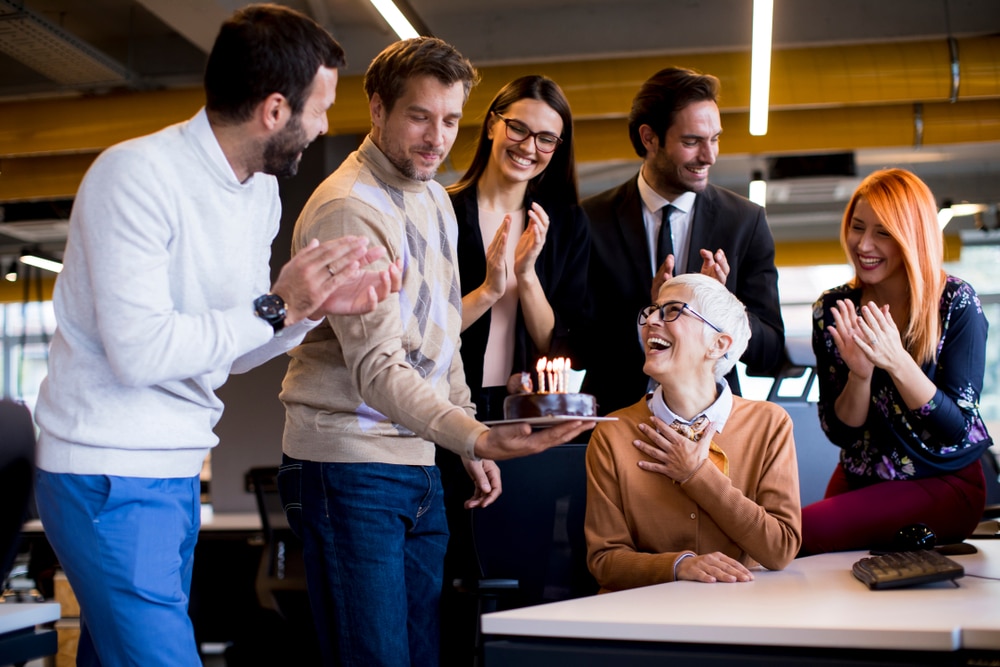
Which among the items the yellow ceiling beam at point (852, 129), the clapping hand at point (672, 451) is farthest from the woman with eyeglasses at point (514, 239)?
the yellow ceiling beam at point (852, 129)

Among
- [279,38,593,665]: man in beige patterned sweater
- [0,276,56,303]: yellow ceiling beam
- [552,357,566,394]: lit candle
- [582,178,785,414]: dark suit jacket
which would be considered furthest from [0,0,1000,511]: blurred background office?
[0,276,56,303]: yellow ceiling beam

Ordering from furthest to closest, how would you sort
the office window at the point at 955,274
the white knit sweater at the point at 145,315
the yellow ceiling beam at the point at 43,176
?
1. the office window at the point at 955,274
2. the yellow ceiling beam at the point at 43,176
3. the white knit sweater at the point at 145,315

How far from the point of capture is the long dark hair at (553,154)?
279 cm

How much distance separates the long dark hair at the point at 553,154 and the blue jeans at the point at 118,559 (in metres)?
1.55

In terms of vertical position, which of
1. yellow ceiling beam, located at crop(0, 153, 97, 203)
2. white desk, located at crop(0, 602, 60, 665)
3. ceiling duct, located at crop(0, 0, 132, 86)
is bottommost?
white desk, located at crop(0, 602, 60, 665)

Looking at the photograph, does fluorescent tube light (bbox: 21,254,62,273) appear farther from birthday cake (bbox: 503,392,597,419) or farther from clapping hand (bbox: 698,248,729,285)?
birthday cake (bbox: 503,392,597,419)

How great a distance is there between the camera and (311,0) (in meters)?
6.97

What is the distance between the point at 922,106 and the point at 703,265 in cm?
578

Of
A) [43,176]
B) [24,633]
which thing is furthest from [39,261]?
[24,633]

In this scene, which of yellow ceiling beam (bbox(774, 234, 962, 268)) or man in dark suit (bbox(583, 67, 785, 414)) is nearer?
man in dark suit (bbox(583, 67, 785, 414))

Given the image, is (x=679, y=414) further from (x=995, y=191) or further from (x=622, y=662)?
(x=995, y=191)

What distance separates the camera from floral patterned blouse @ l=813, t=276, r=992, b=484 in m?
2.58

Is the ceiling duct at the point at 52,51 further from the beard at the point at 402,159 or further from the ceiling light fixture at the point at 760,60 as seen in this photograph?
the beard at the point at 402,159

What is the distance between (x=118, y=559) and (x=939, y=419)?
2.01 meters
